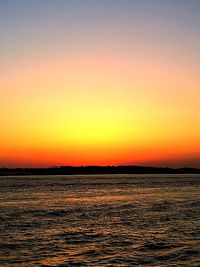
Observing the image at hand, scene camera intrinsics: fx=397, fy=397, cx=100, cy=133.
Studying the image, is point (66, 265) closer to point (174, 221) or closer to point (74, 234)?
point (74, 234)

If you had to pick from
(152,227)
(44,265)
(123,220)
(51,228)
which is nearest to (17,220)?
(51,228)

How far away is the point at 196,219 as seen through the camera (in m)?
35.4

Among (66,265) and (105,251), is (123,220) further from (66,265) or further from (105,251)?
(66,265)

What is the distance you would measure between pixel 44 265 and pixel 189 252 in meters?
8.07

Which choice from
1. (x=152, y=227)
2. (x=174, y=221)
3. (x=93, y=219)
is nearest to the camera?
(x=152, y=227)

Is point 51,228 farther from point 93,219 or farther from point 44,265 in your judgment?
point 44,265

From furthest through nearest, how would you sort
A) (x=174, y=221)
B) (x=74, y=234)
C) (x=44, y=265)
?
(x=174, y=221), (x=74, y=234), (x=44, y=265)

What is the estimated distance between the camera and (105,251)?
870 inches

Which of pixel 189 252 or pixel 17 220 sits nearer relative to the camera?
pixel 189 252

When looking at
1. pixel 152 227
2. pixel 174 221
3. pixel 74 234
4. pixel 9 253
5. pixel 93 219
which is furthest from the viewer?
pixel 93 219

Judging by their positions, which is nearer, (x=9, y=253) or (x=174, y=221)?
(x=9, y=253)

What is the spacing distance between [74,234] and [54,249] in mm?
5426

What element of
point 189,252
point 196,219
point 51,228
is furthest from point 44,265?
point 196,219

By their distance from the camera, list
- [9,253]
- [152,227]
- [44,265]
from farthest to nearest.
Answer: [152,227] < [9,253] < [44,265]
